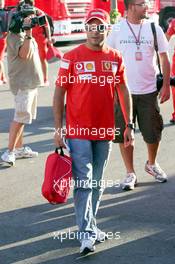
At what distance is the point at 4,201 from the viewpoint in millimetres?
6926

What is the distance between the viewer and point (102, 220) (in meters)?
6.30


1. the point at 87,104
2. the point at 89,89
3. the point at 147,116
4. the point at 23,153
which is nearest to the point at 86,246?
the point at 87,104

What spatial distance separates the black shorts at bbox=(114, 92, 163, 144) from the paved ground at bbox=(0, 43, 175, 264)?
1.77 ft

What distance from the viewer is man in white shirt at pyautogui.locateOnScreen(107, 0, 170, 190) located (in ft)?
23.0

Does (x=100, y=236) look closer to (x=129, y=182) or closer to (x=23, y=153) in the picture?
(x=129, y=182)

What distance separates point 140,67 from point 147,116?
0.48m

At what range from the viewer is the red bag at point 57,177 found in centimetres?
531

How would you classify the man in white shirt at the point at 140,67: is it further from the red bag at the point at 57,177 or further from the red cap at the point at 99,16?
the red bag at the point at 57,177

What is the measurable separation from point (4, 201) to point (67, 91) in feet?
6.12

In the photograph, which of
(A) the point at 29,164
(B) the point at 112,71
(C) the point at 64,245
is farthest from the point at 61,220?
(A) the point at 29,164

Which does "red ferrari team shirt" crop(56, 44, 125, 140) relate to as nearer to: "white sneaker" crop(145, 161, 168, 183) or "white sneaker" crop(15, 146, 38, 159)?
"white sneaker" crop(145, 161, 168, 183)

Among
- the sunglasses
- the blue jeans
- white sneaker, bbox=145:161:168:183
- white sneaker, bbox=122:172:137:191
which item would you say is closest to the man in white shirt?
white sneaker, bbox=122:172:137:191

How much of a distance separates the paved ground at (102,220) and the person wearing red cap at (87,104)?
292 millimetres

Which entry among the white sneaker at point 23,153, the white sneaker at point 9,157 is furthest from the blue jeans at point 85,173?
the white sneaker at point 23,153
